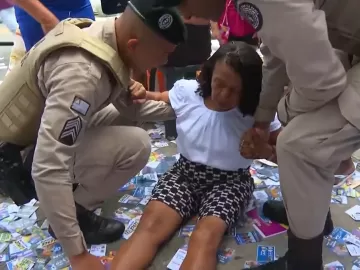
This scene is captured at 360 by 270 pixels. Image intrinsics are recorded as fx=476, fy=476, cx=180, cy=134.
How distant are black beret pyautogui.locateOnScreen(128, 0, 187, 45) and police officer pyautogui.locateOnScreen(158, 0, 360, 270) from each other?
0.11 ft

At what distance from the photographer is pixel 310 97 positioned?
3.26 feet

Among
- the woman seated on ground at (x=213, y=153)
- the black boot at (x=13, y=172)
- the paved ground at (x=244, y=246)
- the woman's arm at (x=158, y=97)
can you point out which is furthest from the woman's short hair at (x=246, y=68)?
the black boot at (x=13, y=172)

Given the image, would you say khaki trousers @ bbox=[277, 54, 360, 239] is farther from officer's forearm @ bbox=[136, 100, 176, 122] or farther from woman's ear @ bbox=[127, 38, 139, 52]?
officer's forearm @ bbox=[136, 100, 176, 122]

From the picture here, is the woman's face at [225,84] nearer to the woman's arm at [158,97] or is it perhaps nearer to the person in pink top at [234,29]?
the woman's arm at [158,97]

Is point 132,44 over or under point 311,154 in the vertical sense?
over

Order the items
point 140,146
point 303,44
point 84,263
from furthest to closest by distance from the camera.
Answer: point 140,146 < point 84,263 < point 303,44

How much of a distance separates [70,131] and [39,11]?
24.6 inches

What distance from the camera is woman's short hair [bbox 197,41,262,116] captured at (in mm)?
1424

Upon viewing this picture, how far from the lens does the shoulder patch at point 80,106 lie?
105 centimetres

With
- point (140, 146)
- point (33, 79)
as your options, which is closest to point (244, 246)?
point (140, 146)

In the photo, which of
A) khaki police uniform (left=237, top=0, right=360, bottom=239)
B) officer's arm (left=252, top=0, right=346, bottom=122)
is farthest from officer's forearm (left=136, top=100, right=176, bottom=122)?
officer's arm (left=252, top=0, right=346, bottom=122)

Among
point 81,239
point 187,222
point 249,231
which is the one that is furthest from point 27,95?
point 249,231

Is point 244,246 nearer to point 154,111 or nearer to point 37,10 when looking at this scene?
point 154,111

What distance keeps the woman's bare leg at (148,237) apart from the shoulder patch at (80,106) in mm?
414
